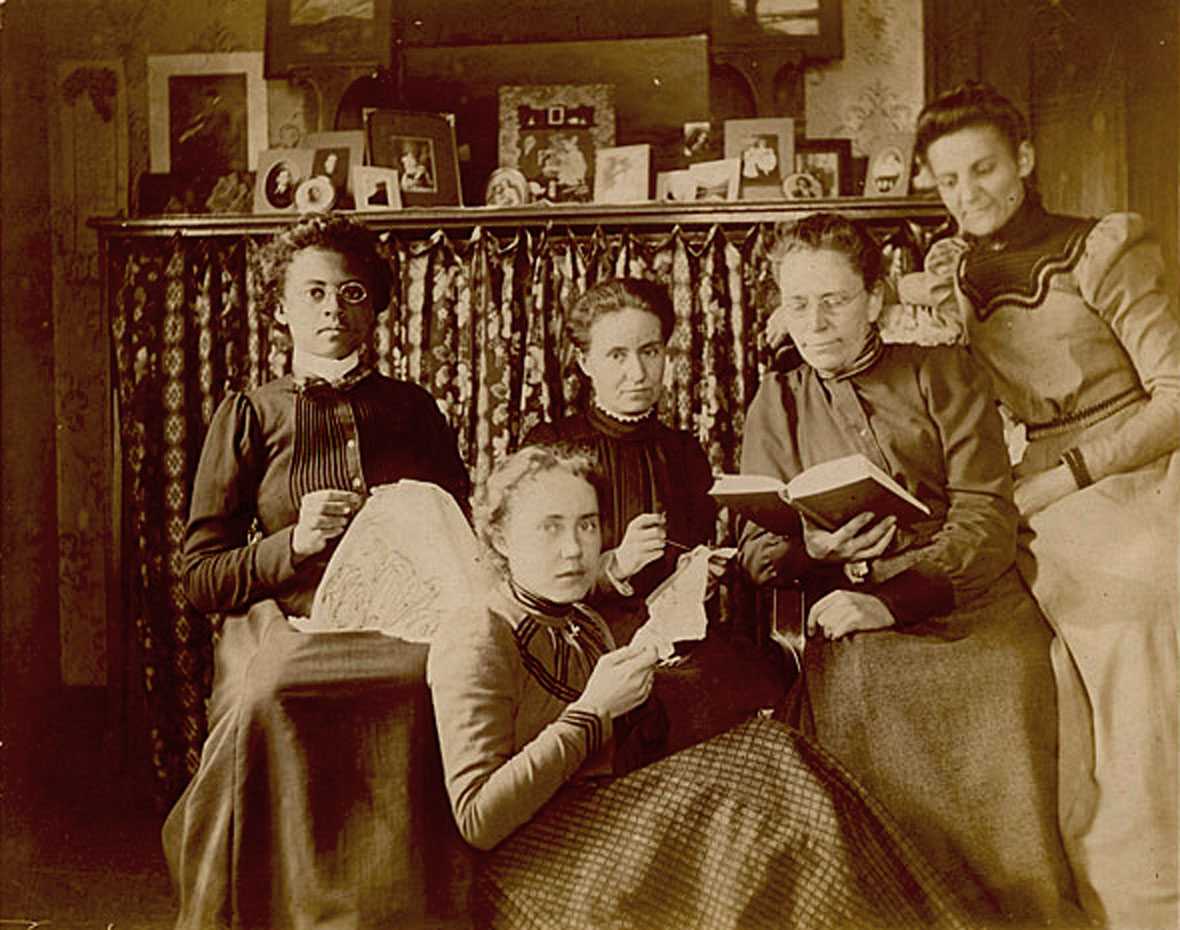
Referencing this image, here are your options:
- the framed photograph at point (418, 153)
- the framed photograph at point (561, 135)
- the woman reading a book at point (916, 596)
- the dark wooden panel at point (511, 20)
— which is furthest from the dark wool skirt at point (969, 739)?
the dark wooden panel at point (511, 20)

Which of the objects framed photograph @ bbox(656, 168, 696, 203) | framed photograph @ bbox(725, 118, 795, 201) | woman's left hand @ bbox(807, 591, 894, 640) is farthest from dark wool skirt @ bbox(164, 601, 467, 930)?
framed photograph @ bbox(725, 118, 795, 201)

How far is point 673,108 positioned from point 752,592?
1055 millimetres

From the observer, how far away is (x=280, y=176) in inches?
109

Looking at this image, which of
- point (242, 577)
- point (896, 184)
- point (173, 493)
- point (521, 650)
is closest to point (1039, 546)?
point (896, 184)

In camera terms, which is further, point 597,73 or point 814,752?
point 597,73

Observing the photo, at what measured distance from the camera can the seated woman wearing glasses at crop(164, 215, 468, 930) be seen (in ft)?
7.90

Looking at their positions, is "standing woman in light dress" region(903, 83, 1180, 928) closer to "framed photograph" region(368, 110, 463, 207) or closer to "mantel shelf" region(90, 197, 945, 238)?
"mantel shelf" region(90, 197, 945, 238)

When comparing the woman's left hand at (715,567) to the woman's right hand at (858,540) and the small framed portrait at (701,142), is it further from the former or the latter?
the small framed portrait at (701,142)

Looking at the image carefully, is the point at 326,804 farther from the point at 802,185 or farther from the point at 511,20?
the point at 511,20

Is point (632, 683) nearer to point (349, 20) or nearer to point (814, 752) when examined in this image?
point (814, 752)

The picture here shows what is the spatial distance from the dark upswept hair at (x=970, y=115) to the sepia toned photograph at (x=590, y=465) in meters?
0.01

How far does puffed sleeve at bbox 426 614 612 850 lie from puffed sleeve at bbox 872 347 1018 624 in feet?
2.11

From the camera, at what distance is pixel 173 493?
2734 mm

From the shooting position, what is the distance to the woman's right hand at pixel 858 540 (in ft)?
8.16
